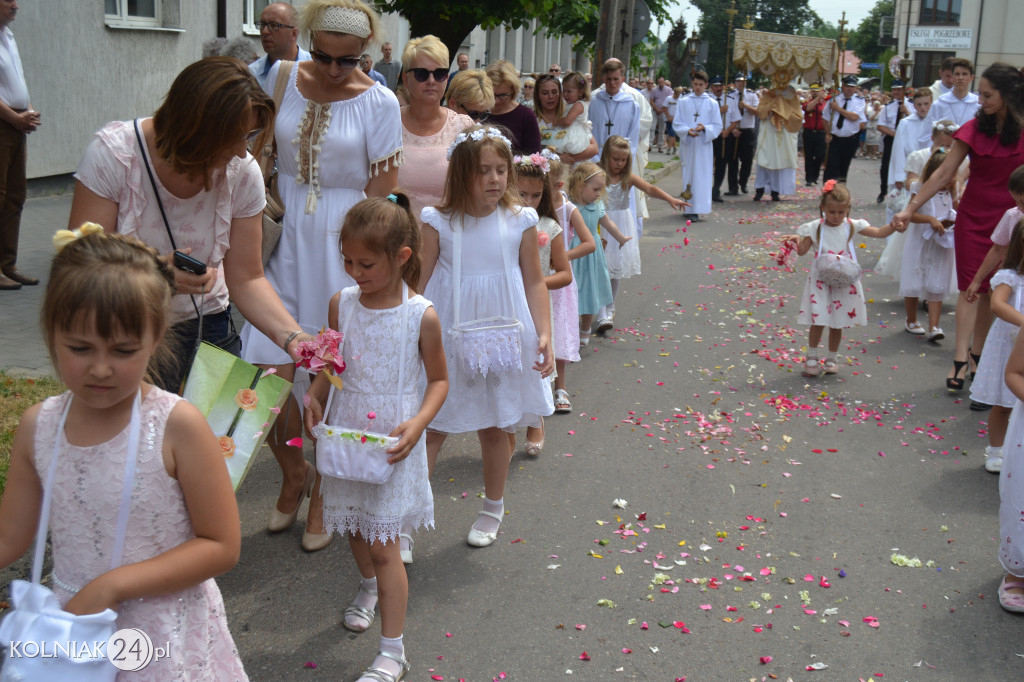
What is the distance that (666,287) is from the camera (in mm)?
11281

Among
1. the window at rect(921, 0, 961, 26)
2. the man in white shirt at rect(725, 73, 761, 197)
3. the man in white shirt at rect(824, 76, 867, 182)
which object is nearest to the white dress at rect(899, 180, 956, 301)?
the man in white shirt at rect(824, 76, 867, 182)

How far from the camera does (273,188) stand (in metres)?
4.70

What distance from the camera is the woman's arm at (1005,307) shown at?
5.36 metres

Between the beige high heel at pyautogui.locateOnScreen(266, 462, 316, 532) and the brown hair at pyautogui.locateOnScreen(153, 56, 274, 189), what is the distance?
1.96 metres

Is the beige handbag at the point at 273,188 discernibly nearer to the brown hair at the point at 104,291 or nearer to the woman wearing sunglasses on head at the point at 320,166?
the woman wearing sunglasses on head at the point at 320,166

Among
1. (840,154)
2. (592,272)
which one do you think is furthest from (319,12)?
(840,154)

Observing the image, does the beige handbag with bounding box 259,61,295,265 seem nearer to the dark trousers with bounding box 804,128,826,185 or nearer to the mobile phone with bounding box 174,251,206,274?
the mobile phone with bounding box 174,251,206,274

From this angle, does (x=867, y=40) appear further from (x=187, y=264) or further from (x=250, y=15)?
(x=187, y=264)

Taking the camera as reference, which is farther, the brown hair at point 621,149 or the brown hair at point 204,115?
the brown hair at point 621,149

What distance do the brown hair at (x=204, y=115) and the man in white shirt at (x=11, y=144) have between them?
5622 millimetres

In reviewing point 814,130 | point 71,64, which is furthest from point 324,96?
point 814,130

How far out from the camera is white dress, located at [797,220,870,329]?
7.91m

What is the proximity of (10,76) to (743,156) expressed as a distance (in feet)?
50.2

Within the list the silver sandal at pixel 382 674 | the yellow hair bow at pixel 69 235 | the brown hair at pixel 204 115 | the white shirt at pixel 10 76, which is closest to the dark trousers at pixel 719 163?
the white shirt at pixel 10 76
